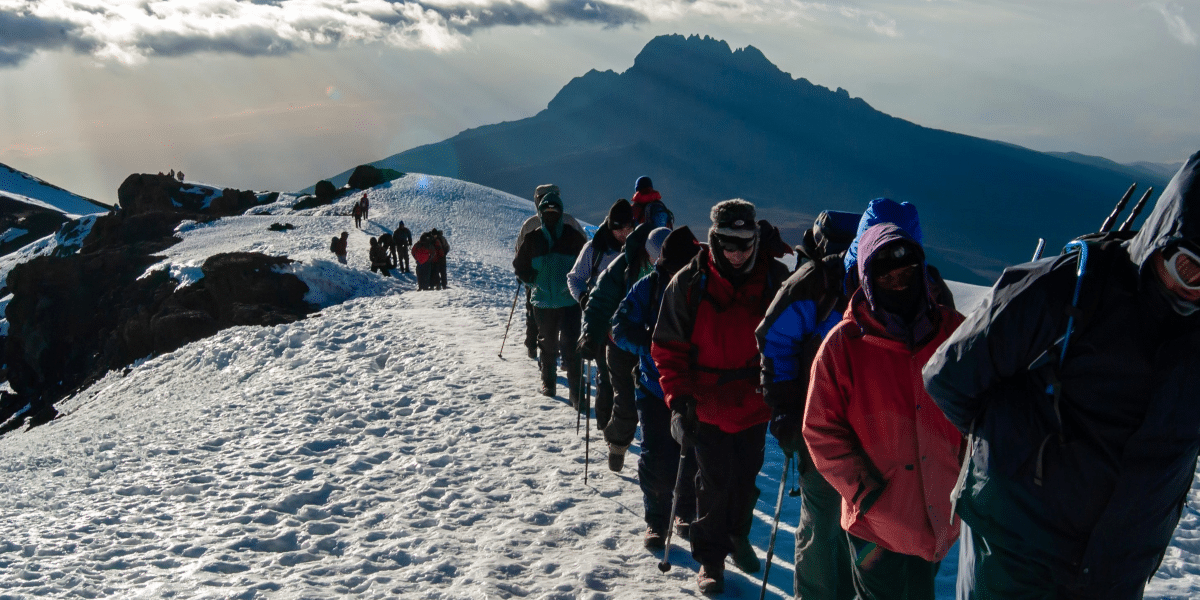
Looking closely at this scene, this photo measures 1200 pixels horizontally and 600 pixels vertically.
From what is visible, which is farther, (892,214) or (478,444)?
(478,444)

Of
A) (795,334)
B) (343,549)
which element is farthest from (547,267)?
(795,334)

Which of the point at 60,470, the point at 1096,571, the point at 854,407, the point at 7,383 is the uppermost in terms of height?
the point at 854,407

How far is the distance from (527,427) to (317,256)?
67.3 feet

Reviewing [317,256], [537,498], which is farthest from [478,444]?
[317,256]

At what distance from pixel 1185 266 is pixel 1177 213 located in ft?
0.49

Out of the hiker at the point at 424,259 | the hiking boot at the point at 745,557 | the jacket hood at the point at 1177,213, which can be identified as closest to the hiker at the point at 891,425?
the jacket hood at the point at 1177,213

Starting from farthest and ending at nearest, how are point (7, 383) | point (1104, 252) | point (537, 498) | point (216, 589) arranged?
point (7, 383)
point (537, 498)
point (216, 589)
point (1104, 252)

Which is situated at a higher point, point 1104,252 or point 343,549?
point 1104,252

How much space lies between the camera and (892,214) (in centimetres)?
356

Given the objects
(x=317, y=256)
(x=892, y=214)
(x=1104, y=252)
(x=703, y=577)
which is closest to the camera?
(x=1104, y=252)

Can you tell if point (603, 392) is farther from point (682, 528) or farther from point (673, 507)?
point (673, 507)

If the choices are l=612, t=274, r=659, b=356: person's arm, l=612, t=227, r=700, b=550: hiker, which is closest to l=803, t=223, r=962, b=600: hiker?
l=612, t=227, r=700, b=550: hiker

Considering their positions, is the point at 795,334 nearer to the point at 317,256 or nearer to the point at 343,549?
the point at 343,549

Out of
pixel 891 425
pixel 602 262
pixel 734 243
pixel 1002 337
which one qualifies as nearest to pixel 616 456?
pixel 602 262
